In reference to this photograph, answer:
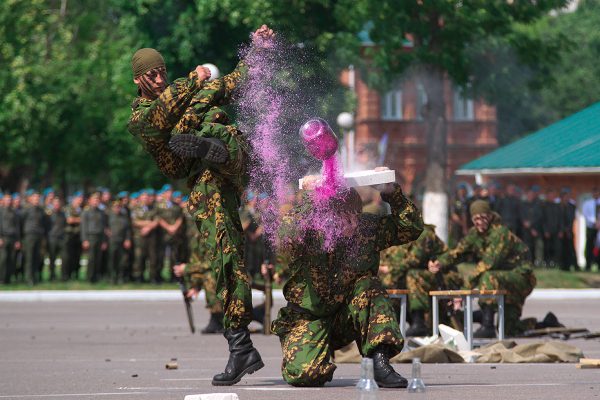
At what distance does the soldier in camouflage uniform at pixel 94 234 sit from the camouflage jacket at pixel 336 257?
22.8 m

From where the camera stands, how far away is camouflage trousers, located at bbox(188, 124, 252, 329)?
10.3 m

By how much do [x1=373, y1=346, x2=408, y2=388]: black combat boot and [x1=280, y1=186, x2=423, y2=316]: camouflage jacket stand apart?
0.49 meters

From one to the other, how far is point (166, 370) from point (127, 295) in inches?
637

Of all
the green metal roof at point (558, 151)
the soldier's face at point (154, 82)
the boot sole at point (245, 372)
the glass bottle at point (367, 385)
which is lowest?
the boot sole at point (245, 372)

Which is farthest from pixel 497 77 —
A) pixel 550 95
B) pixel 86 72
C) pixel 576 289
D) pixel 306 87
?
pixel 550 95

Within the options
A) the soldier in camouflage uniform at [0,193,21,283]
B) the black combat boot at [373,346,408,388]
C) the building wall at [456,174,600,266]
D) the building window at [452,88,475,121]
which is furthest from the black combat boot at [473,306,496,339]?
the building window at [452,88,475,121]

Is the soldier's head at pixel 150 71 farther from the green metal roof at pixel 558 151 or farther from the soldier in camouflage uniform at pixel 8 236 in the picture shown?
the green metal roof at pixel 558 151

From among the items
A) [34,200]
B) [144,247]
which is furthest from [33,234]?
[144,247]

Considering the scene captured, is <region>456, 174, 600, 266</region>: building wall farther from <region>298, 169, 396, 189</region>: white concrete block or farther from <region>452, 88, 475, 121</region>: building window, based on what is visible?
<region>298, 169, 396, 189</region>: white concrete block

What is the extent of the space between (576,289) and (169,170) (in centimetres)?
2029

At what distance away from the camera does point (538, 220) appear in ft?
122

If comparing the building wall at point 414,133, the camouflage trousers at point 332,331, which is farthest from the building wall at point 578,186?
the camouflage trousers at point 332,331

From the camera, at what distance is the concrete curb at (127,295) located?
2836 cm

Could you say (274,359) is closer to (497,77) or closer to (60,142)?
(497,77)
